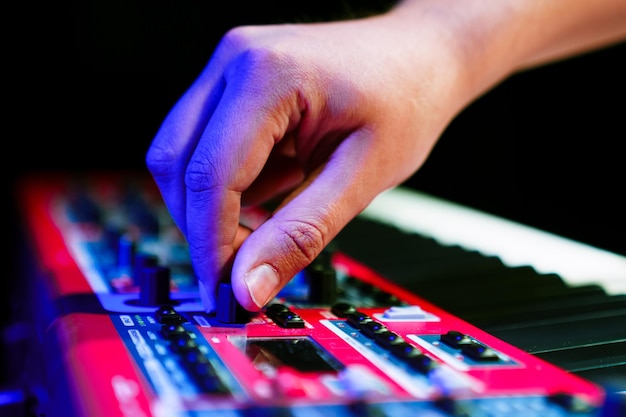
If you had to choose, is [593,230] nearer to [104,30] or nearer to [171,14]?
[171,14]

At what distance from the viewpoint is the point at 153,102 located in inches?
128

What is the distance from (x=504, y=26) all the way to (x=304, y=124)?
49 centimetres

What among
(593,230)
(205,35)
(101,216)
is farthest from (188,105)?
(205,35)

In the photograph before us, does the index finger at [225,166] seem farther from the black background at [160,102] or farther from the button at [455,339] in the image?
the black background at [160,102]

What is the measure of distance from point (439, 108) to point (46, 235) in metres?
0.92

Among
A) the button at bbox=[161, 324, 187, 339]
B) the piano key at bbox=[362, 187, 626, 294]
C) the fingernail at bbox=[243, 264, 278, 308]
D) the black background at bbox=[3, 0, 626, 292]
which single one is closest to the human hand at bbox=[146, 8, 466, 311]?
the fingernail at bbox=[243, 264, 278, 308]

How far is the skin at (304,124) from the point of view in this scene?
3.33 feet

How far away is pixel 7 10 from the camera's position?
10.0ft

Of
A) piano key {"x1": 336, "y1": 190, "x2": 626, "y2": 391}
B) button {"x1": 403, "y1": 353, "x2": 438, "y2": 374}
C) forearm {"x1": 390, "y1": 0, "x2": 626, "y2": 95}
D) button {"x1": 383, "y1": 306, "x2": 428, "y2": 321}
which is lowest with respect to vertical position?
button {"x1": 403, "y1": 353, "x2": 438, "y2": 374}

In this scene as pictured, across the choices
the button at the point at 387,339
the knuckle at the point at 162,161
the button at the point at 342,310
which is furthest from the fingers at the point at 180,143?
the button at the point at 387,339

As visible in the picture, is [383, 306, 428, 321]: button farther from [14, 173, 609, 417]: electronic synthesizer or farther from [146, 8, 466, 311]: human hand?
[146, 8, 466, 311]: human hand

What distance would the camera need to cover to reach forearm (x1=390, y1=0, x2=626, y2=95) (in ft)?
4.31

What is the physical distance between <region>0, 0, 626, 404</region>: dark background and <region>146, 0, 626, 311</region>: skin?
1.56 meters

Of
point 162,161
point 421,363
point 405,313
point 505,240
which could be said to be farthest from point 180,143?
point 505,240
